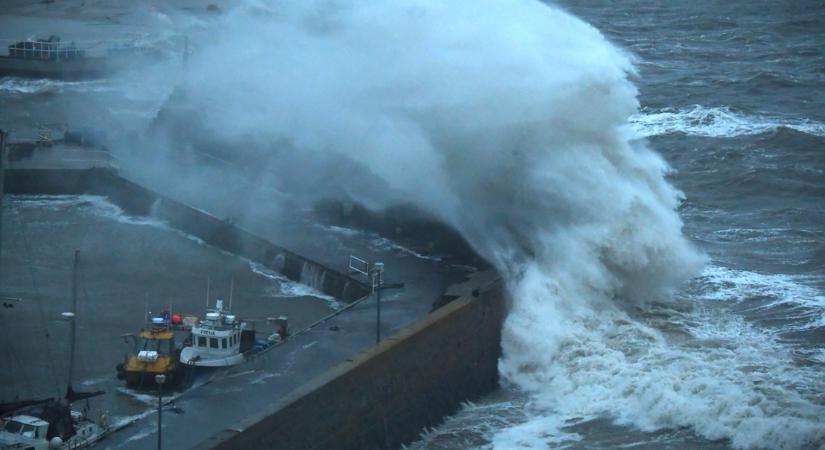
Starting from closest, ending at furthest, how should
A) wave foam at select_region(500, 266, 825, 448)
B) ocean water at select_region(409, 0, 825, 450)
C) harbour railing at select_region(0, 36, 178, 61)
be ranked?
wave foam at select_region(500, 266, 825, 448), ocean water at select_region(409, 0, 825, 450), harbour railing at select_region(0, 36, 178, 61)

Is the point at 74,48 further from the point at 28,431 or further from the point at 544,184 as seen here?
the point at 28,431

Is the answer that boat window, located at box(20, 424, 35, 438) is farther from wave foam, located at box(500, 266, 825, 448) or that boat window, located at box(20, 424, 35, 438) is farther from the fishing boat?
wave foam, located at box(500, 266, 825, 448)

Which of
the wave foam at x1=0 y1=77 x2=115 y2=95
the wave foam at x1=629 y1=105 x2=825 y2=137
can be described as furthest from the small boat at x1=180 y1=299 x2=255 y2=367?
the wave foam at x1=0 y1=77 x2=115 y2=95

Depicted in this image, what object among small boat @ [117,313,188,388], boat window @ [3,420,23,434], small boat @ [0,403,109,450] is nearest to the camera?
small boat @ [0,403,109,450]

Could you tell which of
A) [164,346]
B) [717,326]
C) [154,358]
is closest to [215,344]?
[164,346]

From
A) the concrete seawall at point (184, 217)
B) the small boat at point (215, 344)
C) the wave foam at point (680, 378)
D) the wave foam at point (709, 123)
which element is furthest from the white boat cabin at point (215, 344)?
the wave foam at point (709, 123)

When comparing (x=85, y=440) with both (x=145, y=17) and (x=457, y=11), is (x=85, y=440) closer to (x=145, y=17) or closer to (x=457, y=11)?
(x=457, y=11)
